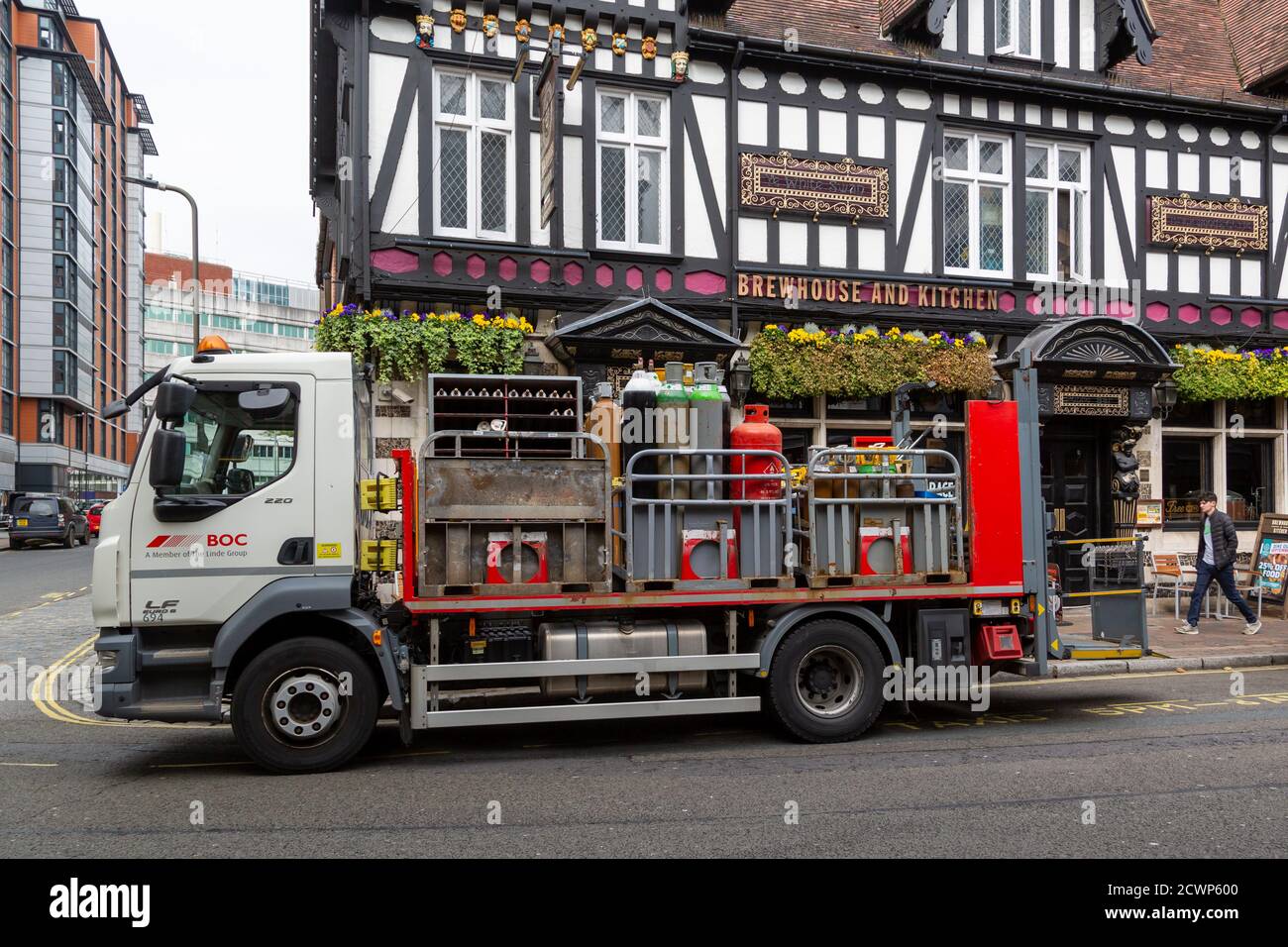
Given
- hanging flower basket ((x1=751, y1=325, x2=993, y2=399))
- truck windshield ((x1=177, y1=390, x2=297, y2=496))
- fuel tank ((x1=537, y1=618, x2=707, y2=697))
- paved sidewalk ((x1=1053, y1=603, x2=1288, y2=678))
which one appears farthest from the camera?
hanging flower basket ((x1=751, y1=325, x2=993, y2=399))

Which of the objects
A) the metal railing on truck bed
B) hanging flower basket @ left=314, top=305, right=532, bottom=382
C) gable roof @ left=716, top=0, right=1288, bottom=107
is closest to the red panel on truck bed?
the metal railing on truck bed

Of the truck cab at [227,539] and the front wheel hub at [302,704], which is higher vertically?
the truck cab at [227,539]

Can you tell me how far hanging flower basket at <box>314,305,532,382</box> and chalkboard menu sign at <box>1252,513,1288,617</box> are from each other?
33.3ft

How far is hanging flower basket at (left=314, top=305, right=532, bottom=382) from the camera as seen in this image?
12633 mm

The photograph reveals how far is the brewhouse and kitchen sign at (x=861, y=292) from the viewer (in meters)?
14.5

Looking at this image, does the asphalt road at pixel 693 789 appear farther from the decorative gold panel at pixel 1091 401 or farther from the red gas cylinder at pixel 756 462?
the decorative gold panel at pixel 1091 401

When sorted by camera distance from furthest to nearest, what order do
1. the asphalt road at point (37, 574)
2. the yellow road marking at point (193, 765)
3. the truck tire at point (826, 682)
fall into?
the asphalt road at point (37, 574)
the truck tire at point (826, 682)
the yellow road marking at point (193, 765)

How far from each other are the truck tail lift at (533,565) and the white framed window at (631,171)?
22.9 feet

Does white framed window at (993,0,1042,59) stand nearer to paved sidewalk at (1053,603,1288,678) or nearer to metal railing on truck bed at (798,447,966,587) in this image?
paved sidewalk at (1053,603,1288,678)

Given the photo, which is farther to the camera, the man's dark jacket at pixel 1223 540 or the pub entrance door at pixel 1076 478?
the pub entrance door at pixel 1076 478

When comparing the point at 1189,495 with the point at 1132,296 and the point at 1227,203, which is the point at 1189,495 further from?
the point at 1227,203

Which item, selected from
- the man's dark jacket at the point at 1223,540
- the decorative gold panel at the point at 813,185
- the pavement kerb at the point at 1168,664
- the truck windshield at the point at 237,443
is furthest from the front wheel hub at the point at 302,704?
the man's dark jacket at the point at 1223,540

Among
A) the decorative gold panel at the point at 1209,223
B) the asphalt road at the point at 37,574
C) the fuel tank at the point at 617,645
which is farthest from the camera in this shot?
the asphalt road at the point at 37,574

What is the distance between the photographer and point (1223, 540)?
41.4ft
